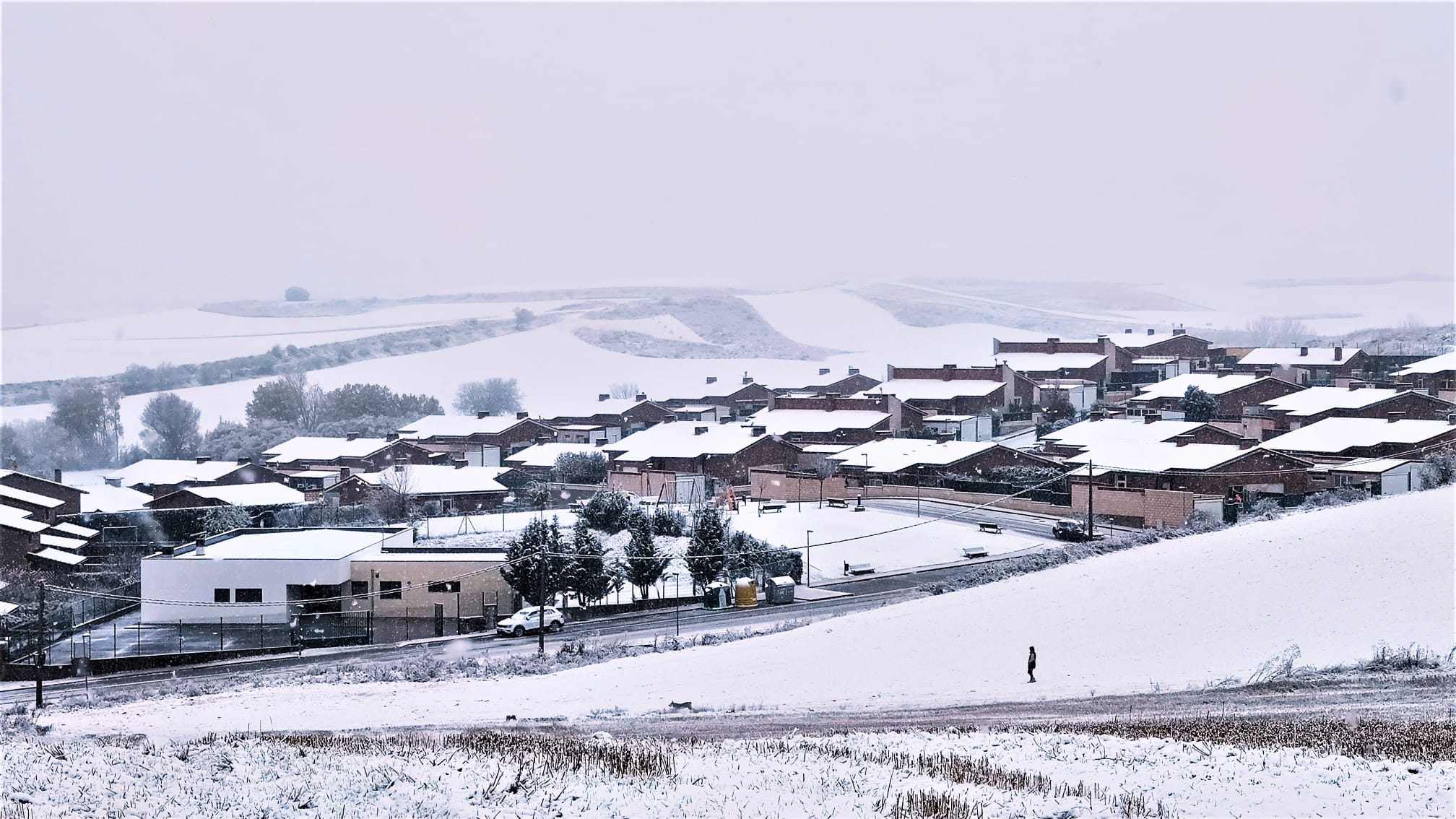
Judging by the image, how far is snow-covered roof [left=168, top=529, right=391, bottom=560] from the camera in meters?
27.8

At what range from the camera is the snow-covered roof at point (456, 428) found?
59.0 m

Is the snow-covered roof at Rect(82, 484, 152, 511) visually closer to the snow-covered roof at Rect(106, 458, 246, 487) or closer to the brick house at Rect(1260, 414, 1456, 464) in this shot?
the snow-covered roof at Rect(106, 458, 246, 487)

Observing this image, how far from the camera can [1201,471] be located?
3503 cm

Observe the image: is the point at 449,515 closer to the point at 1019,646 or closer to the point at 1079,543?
the point at 1079,543

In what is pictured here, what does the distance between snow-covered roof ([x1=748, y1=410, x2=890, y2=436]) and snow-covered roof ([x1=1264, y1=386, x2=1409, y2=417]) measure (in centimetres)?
1510

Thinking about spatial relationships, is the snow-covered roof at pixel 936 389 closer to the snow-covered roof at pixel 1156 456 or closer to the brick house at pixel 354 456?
the snow-covered roof at pixel 1156 456

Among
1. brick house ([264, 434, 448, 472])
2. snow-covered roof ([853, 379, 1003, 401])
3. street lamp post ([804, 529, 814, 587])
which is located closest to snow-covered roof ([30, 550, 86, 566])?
street lamp post ([804, 529, 814, 587])

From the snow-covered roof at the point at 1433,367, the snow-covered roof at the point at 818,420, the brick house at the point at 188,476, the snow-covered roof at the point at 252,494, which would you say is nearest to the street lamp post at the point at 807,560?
the snow-covered roof at the point at 818,420

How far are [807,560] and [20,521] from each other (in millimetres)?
19722

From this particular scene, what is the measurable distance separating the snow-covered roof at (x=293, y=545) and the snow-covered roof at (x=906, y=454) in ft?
50.6

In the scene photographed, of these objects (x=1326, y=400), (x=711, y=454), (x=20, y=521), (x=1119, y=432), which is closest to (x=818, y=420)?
(x=711, y=454)

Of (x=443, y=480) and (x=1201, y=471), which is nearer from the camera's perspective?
(x=1201, y=471)

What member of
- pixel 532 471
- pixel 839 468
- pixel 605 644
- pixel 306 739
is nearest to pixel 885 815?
pixel 306 739

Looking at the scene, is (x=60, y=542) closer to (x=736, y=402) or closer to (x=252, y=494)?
(x=252, y=494)
